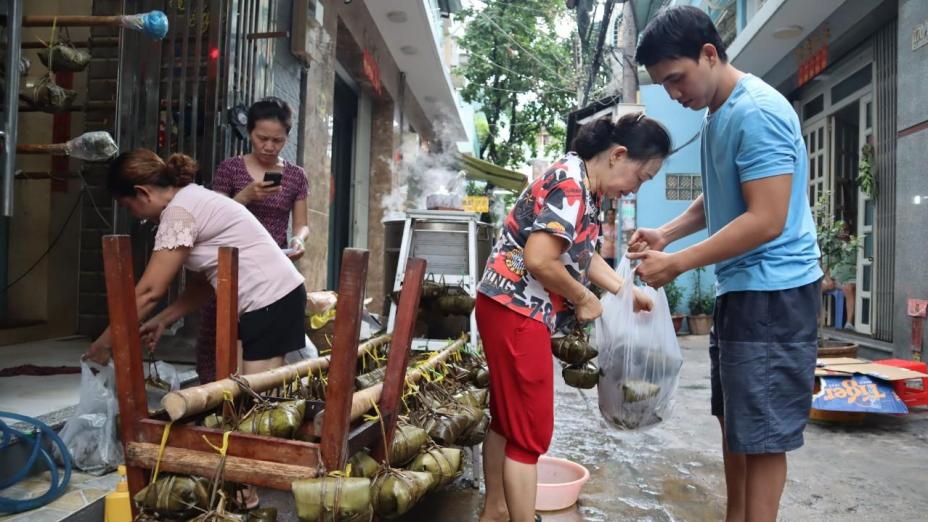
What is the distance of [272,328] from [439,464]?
1.03 m

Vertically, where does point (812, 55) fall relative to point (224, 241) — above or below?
above

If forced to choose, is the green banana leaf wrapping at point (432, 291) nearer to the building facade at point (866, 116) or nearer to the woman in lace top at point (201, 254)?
the woman in lace top at point (201, 254)

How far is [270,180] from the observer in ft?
10.8

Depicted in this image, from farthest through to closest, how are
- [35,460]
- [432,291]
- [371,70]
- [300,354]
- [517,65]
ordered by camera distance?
[517,65] < [371,70] < [432,291] < [300,354] < [35,460]

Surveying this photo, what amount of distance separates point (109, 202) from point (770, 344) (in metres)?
4.91

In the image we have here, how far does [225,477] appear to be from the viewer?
5.34 ft

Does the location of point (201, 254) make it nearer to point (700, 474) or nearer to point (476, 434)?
point (476, 434)

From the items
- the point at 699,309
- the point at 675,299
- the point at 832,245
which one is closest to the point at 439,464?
the point at 832,245

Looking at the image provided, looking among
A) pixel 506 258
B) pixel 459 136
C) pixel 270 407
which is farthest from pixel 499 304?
pixel 459 136

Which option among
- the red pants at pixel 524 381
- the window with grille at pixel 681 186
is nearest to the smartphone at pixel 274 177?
the red pants at pixel 524 381

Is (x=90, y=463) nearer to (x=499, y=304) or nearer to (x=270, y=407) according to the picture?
(x=270, y=407)

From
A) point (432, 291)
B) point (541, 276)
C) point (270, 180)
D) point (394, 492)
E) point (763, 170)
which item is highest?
point (270, 180)

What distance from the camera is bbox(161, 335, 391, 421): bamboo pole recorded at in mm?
1696

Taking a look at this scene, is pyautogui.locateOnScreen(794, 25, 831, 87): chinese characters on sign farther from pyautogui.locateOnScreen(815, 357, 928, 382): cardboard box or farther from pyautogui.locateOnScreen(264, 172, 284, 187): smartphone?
pyautogui.locateOnScreen(264, 172, 284, 187): smartphone
